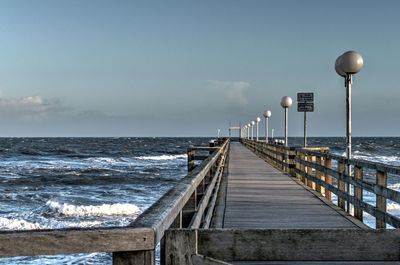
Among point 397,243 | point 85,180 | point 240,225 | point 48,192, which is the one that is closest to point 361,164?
point 240,225

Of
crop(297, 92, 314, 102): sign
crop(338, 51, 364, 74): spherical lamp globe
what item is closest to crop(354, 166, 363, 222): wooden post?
crop(338, 51, 364, 74): spherical lamp globe

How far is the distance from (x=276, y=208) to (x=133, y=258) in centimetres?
668

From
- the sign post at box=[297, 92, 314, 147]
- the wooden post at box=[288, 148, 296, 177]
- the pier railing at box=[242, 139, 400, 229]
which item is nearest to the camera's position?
the pier railing at box=[242, 139, 400, 229]

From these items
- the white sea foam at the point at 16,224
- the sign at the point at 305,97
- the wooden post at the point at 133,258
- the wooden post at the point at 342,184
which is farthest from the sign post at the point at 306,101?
the wooden post at the point at 133,258

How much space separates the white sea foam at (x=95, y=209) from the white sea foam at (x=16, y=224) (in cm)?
226

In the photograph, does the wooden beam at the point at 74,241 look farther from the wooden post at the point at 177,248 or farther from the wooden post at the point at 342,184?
the wooden post at the point at 342,184

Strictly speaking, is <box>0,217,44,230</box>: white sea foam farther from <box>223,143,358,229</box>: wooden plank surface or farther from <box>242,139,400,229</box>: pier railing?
<box>242,139,400,229</box>: pier railing

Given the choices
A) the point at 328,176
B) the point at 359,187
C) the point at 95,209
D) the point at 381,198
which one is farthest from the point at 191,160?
the point at 381,198

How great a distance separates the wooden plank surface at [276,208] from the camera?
7.44 m

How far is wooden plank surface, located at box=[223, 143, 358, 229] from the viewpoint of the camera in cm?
744

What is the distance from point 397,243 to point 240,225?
13.6 ft

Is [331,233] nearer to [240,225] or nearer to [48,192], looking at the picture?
[240,225]

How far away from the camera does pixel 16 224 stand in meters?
19.6

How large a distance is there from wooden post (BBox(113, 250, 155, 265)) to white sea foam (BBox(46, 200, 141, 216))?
18773 mm
